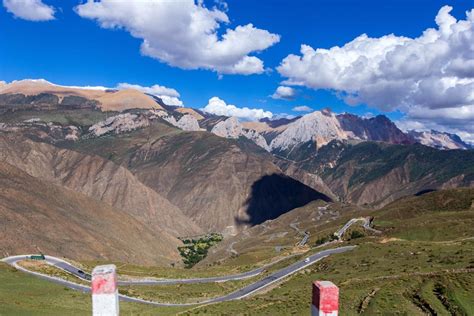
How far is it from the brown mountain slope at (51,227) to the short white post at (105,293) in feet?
431

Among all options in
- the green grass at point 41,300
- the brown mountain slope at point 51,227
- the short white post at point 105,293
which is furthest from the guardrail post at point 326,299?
the brown mountain slope at point 51,227

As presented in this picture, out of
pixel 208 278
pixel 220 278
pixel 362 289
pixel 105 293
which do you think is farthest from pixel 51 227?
pixel 105 293

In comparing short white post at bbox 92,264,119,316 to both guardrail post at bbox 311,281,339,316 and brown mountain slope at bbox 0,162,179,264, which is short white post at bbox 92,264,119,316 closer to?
guardrail post at bbox 311,281,339,316

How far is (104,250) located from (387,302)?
141 metres

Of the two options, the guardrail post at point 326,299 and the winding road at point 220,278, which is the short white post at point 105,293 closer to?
the guardrail post at point 326,299

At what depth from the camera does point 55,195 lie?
626 feet

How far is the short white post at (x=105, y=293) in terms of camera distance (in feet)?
26.3

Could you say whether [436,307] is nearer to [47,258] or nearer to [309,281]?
[309,281]

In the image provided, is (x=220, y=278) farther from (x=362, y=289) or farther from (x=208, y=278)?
(x=362, y=289)

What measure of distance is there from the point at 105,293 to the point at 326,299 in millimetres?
4117

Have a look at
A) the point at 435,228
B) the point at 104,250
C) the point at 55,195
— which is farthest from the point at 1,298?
the point at 55,195

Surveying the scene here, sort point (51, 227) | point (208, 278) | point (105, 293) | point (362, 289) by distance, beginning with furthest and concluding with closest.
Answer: point (51, 227)
point (208, 278)
point (362, 289)
point (105, 293)

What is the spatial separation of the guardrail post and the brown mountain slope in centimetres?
13320

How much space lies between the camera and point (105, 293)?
8.13m
